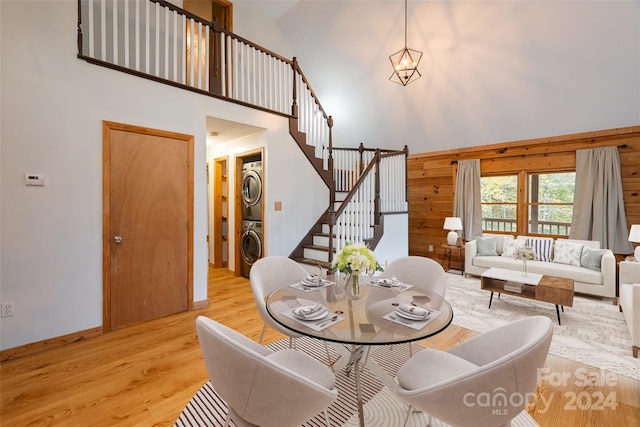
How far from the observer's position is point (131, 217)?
120 inches

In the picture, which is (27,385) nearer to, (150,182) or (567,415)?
(150,182)

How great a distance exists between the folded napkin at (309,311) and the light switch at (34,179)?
256 centimetres

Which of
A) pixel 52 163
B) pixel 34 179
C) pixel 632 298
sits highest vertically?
pixel 52 163

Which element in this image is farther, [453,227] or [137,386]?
[453,227]

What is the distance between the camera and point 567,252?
4430 mm

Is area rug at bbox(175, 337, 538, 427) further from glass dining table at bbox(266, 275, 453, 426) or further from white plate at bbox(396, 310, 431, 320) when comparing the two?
white plate at bbox(396, 310, 431, 320)

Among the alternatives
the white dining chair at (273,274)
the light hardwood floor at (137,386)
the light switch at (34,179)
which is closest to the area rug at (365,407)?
the light hardwood floor at (137,386)

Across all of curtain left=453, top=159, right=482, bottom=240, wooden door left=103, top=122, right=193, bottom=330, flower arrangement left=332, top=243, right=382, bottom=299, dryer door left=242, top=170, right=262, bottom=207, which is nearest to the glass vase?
flower arrangement left=332, top=243, right=382, bottom=299

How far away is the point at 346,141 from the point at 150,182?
4.47 metres

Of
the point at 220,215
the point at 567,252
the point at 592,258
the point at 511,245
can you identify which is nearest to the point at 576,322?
the point at 592,258

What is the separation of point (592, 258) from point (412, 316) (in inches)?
166

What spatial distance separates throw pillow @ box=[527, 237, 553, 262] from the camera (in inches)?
184

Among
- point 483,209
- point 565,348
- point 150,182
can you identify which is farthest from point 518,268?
point 150,182

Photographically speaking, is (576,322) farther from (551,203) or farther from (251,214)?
(251,214)
